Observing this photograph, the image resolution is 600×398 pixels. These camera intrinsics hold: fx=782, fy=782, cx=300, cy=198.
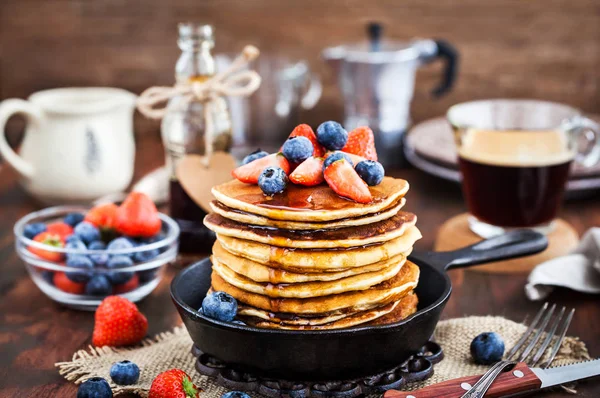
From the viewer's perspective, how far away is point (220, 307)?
106 cm

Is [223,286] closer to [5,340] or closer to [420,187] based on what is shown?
[5,340]

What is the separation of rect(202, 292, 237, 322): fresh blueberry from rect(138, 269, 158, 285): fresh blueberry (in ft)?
1.37

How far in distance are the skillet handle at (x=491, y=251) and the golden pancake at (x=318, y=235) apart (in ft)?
0.71

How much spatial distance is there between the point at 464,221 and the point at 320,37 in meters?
1.15

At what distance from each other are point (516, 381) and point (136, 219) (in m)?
0.79

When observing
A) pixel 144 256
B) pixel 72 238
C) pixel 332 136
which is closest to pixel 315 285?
pixel 332 136

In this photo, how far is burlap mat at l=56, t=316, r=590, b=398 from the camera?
3.77 ft

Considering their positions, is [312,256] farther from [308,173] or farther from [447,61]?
[447,61]

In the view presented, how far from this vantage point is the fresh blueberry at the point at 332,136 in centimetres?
117

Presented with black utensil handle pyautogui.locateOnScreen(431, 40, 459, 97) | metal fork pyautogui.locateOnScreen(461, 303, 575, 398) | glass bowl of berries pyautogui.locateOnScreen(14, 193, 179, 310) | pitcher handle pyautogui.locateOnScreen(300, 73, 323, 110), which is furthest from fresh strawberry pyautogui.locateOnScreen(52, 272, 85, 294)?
black utensil handle pyautogui.locateOnScreen(431, 40, 459, 97)

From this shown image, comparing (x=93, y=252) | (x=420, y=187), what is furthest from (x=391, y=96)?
(x=93, y=252)

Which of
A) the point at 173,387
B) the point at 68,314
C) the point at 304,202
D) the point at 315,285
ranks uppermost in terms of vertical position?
the point at 304,202

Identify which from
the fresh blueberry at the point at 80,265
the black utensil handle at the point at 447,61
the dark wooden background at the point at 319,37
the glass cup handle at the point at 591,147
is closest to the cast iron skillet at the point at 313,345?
the fresh blueberry at the point at 80,265

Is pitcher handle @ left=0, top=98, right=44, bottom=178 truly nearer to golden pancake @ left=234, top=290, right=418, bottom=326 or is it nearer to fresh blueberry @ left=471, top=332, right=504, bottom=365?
golden pancake @ left=234, top=290, right=418, bottom=326
